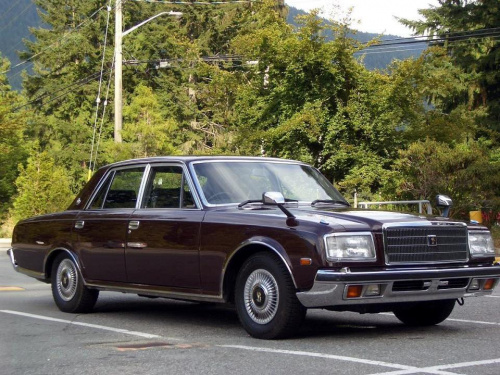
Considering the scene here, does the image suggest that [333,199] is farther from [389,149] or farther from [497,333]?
[389,149]

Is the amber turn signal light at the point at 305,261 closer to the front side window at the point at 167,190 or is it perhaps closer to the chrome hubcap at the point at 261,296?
the chrome hubcap at the point at 261,296

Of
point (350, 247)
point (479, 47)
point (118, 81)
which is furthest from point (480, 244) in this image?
point (479, 47)

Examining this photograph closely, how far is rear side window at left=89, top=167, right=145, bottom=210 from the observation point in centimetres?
1042

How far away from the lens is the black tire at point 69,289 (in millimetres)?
10789

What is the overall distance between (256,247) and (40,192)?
25.3 metres

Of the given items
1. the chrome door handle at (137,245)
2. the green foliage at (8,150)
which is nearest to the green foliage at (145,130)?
the green foliage at (8,150)

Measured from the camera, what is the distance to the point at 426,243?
8.58 metres

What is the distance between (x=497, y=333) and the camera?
8852mm

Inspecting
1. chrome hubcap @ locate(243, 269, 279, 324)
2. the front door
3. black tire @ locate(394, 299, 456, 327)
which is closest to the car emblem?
black tire @ locate(394, 299, 456, 327)

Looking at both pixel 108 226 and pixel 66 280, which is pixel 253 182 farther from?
pixel 66 280

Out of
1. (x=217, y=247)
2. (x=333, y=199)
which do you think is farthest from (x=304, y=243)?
(x=333, y=199)

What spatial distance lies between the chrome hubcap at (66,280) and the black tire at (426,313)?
3649 mm

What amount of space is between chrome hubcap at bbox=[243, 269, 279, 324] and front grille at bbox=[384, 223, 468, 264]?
40.4 inches

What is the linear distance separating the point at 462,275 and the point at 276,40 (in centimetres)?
1904
